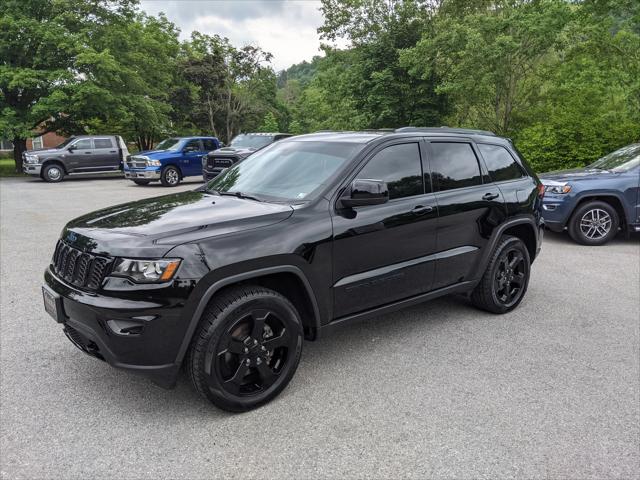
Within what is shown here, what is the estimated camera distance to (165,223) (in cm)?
310

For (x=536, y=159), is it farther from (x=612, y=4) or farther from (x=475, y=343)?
(x=475, y=343)

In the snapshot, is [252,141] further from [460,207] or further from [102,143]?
[460,207]

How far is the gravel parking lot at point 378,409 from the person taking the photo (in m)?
2.61

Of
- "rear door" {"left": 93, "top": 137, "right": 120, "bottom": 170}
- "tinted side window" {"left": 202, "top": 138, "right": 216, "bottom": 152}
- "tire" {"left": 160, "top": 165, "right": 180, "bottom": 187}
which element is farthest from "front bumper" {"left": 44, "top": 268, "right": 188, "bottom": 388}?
"rear door" {"left": 93, "top": 137, "right": 120, "bottom": 170}

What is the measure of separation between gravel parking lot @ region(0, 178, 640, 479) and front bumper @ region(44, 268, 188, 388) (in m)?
0.44

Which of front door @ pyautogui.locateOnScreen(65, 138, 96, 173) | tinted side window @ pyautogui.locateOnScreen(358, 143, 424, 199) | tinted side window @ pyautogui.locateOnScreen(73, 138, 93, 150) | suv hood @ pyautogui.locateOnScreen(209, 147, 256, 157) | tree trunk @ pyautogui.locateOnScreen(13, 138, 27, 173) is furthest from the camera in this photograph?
tree trunk @ pyautogui.locateOnScreen(13, 138, 27, 173)

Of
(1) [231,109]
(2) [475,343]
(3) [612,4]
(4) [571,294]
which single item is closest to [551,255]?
(4) [571,294]

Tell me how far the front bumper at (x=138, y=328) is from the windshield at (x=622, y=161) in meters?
8.09

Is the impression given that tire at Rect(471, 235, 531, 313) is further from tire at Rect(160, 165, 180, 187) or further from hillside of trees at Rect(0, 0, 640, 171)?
tire at Rect(160, 165, 180, 187)

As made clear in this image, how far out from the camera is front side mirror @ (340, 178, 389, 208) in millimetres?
3363

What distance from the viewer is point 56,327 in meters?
4.36

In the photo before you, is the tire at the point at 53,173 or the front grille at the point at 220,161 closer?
the front grille at the point at 220,161

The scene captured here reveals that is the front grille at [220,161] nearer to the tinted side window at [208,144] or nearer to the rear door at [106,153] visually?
the tinted side window at [208,144]

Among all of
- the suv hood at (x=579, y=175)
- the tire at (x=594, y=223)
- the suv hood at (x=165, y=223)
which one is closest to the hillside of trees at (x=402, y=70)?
the suv hood at (x=579, y=175)
